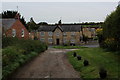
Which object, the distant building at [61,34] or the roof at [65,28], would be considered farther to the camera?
the roof at [65,28]

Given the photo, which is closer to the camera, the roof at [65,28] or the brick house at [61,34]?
the brick house at [61,34]

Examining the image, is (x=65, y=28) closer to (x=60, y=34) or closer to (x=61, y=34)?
(x=61, y=34)

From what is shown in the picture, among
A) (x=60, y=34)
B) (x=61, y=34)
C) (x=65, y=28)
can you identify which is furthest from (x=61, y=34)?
(x=65, y=28)

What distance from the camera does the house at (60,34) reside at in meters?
66.4

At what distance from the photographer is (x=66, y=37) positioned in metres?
67.1

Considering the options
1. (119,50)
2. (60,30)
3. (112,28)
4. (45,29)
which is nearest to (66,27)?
(60,30)

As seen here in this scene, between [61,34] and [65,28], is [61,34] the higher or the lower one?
the lower one

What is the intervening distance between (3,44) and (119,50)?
14891 millimetres

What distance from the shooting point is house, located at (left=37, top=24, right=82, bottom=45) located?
6638cm

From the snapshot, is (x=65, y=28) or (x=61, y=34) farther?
(x=65, y=28)

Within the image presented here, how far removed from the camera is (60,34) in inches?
2635

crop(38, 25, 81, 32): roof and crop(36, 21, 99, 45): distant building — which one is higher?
crop(38, 25, 81, 32): roof

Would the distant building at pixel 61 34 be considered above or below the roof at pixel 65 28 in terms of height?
below

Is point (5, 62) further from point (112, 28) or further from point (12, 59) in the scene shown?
point (112, 28)
